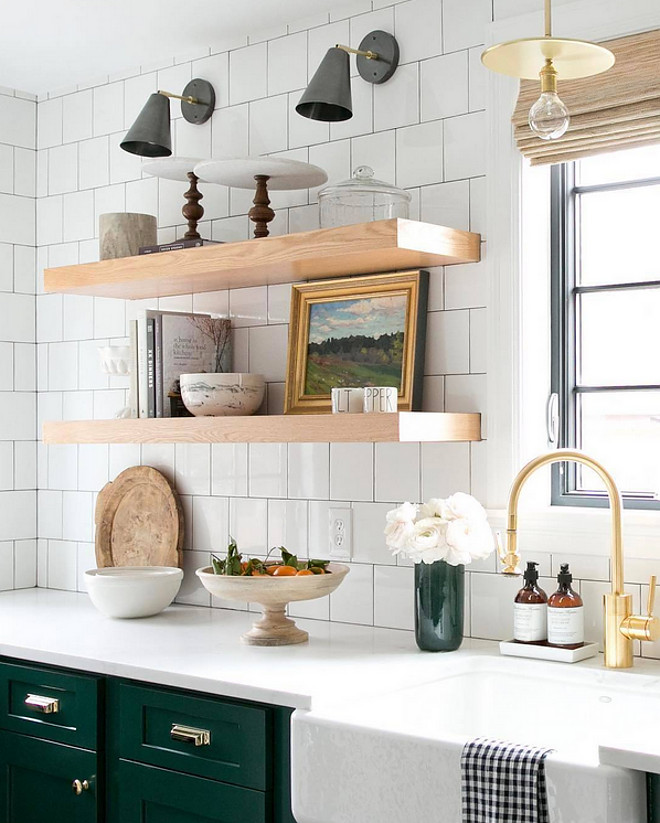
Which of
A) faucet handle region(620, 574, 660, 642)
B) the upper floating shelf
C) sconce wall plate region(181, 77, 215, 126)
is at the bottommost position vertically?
faucet handle region(620, 574, 660, 642)

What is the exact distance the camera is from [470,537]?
7.92 feet

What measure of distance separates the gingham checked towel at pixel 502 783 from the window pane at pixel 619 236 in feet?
3.99

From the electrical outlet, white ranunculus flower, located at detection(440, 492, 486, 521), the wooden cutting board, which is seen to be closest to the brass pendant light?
white ranunculus flower, located at detection(440, 492, 486, 521)

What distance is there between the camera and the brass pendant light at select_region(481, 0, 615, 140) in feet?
5.09

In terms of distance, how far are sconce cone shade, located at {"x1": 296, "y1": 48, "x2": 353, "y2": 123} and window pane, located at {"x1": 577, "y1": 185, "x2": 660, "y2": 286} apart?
0.62 meters

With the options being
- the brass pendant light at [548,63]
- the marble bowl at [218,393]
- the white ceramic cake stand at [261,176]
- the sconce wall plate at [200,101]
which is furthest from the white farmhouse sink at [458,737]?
the sconce wall plate at [200,101]

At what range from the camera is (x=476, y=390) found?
8.67ft

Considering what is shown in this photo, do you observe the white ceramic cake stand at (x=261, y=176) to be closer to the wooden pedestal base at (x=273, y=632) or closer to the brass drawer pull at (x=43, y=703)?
the wooden pedestal base at (x=273, y=632)

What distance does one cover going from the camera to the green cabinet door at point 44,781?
243 cm

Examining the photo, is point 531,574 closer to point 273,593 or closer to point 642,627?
point 642,627

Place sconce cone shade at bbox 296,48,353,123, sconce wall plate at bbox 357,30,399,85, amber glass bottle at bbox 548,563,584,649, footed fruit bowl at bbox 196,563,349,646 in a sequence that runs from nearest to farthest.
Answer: amber glass bottle at bbox 548,563,584,649 < footed fruit bowl at bbox 196,563,349,646 < sconce cone shade at bbox 296,48,353,123 < sconce wall plate at bbox 357,30,399,85

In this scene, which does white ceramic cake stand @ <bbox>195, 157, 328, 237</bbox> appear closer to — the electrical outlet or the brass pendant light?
the electrical outlet

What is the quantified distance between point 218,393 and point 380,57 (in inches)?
36.9

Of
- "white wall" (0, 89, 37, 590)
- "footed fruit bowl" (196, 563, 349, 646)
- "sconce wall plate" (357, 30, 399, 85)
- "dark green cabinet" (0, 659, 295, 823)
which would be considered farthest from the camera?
"white wall" (0, 89, 37, 590)
